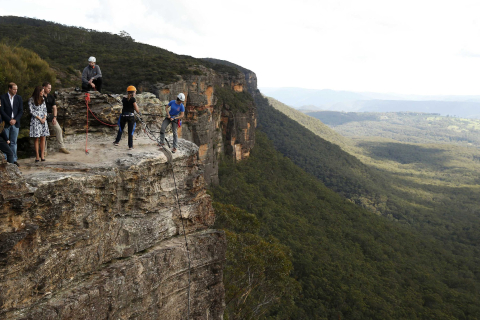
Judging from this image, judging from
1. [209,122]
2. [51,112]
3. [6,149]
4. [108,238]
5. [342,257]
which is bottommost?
[342,257]

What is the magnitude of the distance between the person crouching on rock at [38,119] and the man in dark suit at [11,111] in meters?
0.37

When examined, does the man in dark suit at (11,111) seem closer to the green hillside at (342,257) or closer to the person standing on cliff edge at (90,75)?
the person standing on cliff edge at (90,75)

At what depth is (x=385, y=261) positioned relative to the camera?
40938 millimetres

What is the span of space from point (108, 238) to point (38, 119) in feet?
13.7

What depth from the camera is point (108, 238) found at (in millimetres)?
9344

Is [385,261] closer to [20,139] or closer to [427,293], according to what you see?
[427,293]

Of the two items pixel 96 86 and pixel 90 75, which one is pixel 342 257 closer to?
pixel 96 86

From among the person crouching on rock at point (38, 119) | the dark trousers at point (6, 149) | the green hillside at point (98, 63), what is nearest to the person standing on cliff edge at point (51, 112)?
the person crouching on rock at point (38, 119)

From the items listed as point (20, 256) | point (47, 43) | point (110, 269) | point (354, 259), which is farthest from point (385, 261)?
point (47, 43)

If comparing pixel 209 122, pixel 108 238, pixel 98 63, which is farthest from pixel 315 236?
pixel 98 63

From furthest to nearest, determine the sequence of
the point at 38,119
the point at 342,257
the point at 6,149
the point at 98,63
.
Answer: the point at 98,63 → the point at 342,257 → the point at 38,119 → the point at 6,149

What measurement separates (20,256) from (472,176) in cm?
16221

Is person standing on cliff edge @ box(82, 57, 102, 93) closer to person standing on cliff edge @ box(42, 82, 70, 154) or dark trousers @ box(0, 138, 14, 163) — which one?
person standing on cliff edge @ box(42, 82, 70, 154)

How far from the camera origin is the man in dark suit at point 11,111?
8750 millimetres
